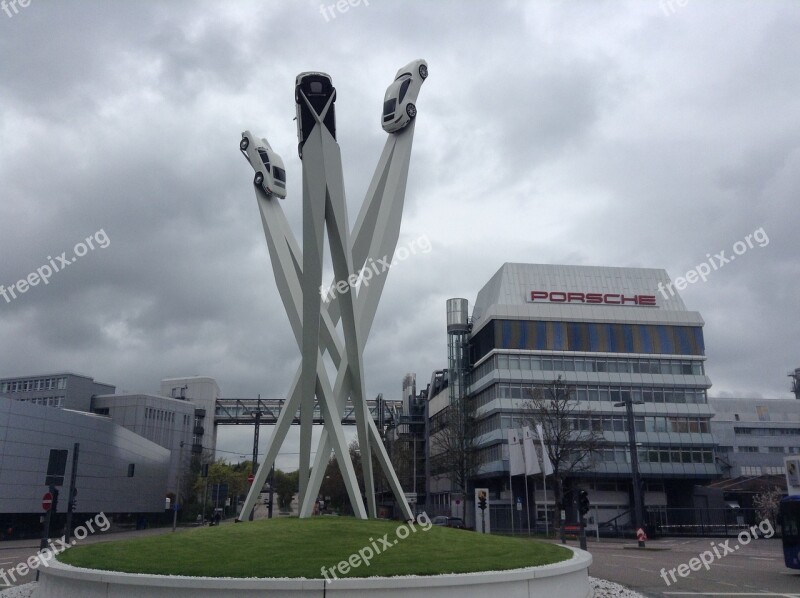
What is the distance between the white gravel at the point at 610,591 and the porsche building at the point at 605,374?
41.9 m

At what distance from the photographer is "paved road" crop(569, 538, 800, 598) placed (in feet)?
63.9

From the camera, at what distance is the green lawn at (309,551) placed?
43.8ft

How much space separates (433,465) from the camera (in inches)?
3253

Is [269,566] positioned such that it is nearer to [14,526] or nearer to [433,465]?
[14,526]

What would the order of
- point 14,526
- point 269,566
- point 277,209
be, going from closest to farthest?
point 269,566 → point 277,209 → point 14,526

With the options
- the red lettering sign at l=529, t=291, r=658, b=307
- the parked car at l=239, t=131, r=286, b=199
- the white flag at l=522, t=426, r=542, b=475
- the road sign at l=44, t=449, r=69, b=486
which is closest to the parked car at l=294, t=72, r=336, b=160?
the parked car at l=239, t=131, r=286, b=199

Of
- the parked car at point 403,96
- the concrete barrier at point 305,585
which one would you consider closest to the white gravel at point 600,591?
the concrete barrier at point 305,585

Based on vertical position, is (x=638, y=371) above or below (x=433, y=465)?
above

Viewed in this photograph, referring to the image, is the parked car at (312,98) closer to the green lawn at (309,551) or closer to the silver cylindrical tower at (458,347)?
the green lawn at (309,551)

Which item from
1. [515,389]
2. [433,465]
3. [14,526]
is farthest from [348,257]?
[433,465]

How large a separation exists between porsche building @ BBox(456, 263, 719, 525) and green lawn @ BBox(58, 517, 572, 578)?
147 ft

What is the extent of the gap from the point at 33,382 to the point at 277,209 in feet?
237

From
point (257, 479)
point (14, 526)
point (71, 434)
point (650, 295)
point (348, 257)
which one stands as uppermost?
point (650, 295)

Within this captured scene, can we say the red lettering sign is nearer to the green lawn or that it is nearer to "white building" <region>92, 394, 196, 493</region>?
"white building" <region>92, 394, 196, 493</region>
